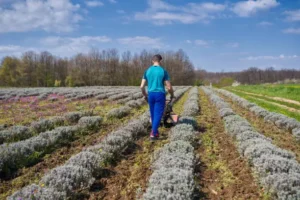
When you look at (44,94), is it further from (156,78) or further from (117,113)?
(156,78)

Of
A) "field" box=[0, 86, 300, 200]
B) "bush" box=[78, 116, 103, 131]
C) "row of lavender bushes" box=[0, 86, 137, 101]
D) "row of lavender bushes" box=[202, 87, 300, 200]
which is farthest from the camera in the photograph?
"row of lavender bushes" box=[0, 86, 137, 101]

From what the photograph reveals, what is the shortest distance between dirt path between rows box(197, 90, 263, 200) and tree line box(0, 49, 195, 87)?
75565 millimetres

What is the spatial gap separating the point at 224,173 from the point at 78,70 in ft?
272

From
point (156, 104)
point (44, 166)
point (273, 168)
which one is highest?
point (156, 104)

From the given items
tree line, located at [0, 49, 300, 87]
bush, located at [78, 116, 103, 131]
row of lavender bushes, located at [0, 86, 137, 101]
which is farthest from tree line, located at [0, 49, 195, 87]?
bush, located at [78, 116, 103, 131]

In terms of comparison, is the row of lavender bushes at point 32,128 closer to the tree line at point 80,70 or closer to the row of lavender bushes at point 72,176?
the row of lavender bushes at point 72,176

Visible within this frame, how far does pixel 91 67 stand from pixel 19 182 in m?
83.6

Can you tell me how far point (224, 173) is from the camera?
566cm

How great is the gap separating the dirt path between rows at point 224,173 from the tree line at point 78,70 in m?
75.6

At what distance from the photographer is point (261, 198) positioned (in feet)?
14.7

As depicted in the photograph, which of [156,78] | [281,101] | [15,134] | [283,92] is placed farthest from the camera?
[283,92]

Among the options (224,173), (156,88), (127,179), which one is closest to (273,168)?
(224,173)

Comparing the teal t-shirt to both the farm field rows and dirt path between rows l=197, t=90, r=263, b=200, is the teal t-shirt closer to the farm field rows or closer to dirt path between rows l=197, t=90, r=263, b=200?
dirt path between rows l=197, t=90, r=263, b=200

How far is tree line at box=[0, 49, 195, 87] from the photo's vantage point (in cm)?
8056
